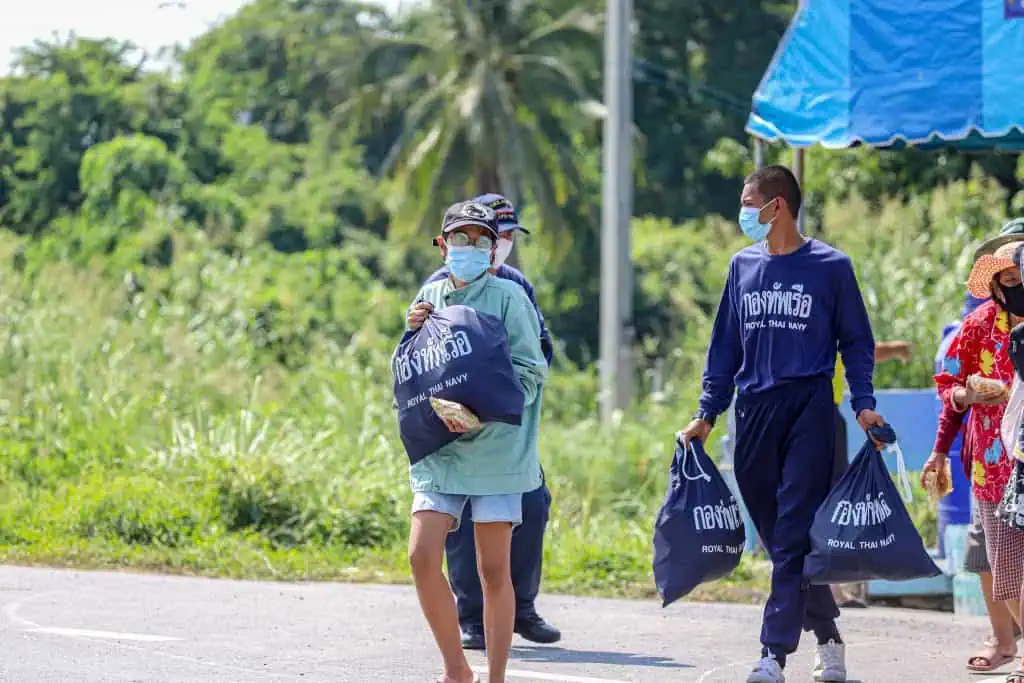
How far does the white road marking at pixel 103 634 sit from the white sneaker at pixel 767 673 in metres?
2.49

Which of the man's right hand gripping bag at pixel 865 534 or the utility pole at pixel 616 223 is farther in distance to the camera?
the utility pole at pixel 616 223

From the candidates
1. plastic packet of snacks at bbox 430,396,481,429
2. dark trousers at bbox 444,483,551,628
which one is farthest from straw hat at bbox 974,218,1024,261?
plastic packet of snacks at bbox 430,396,481,429

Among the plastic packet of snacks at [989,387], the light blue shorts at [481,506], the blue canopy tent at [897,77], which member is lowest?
the light blue shorts at [481,506]

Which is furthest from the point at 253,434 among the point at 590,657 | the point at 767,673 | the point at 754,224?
the point at 767,673

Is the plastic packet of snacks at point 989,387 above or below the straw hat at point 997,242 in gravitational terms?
below

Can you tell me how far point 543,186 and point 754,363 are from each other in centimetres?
2839

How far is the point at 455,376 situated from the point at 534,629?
1898 mm

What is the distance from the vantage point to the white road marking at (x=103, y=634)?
711cm

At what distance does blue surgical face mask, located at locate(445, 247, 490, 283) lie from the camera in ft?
19.0

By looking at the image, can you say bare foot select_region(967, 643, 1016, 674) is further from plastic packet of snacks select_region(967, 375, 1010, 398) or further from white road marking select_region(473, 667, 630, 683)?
white road marking select_region(473, 667, 630, 683)

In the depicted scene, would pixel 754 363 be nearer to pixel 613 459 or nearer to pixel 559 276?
pixel 613 459

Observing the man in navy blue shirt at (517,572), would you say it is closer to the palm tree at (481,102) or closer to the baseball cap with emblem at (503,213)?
the baseball cap with emblem at (503,213)

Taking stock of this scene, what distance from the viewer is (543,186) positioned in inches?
1359

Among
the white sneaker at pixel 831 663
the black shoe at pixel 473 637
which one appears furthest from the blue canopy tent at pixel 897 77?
the black shoe at pixel 473 637
